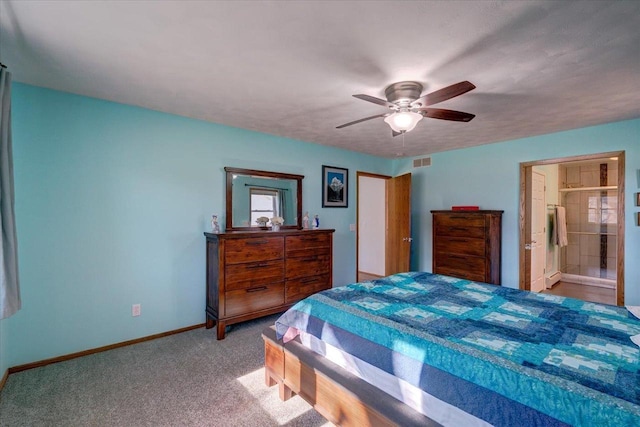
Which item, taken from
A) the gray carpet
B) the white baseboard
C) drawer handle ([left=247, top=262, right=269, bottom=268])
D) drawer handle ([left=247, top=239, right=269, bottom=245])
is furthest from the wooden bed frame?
the white baseboard

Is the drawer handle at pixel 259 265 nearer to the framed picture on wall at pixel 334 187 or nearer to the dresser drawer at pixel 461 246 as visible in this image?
the framed picture on wall at pixel 334 187

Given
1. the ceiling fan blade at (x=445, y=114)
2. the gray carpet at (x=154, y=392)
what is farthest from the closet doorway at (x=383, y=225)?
the gray carpet at (x=154, y=392)

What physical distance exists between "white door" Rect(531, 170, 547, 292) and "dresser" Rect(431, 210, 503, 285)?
73 centimetres

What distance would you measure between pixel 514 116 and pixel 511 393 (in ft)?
9.72

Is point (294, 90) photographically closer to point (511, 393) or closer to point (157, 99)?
point (157, 99)

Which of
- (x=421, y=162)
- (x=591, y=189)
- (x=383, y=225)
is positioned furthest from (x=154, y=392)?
(x=591, y=189)

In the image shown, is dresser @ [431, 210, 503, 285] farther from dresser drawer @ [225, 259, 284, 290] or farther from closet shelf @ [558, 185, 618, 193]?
closet shelf @ [558, 185, 618, 193]

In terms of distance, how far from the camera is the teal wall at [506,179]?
3.29 meters

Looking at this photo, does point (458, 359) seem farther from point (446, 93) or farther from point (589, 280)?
point (589, 280)

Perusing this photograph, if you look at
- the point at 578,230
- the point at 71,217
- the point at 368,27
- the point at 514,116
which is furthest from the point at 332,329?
the point at 578,230

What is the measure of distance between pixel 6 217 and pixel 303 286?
2784 mm

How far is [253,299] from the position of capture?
131 inches

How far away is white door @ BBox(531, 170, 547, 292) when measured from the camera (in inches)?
177

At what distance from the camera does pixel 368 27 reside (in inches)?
65.8
